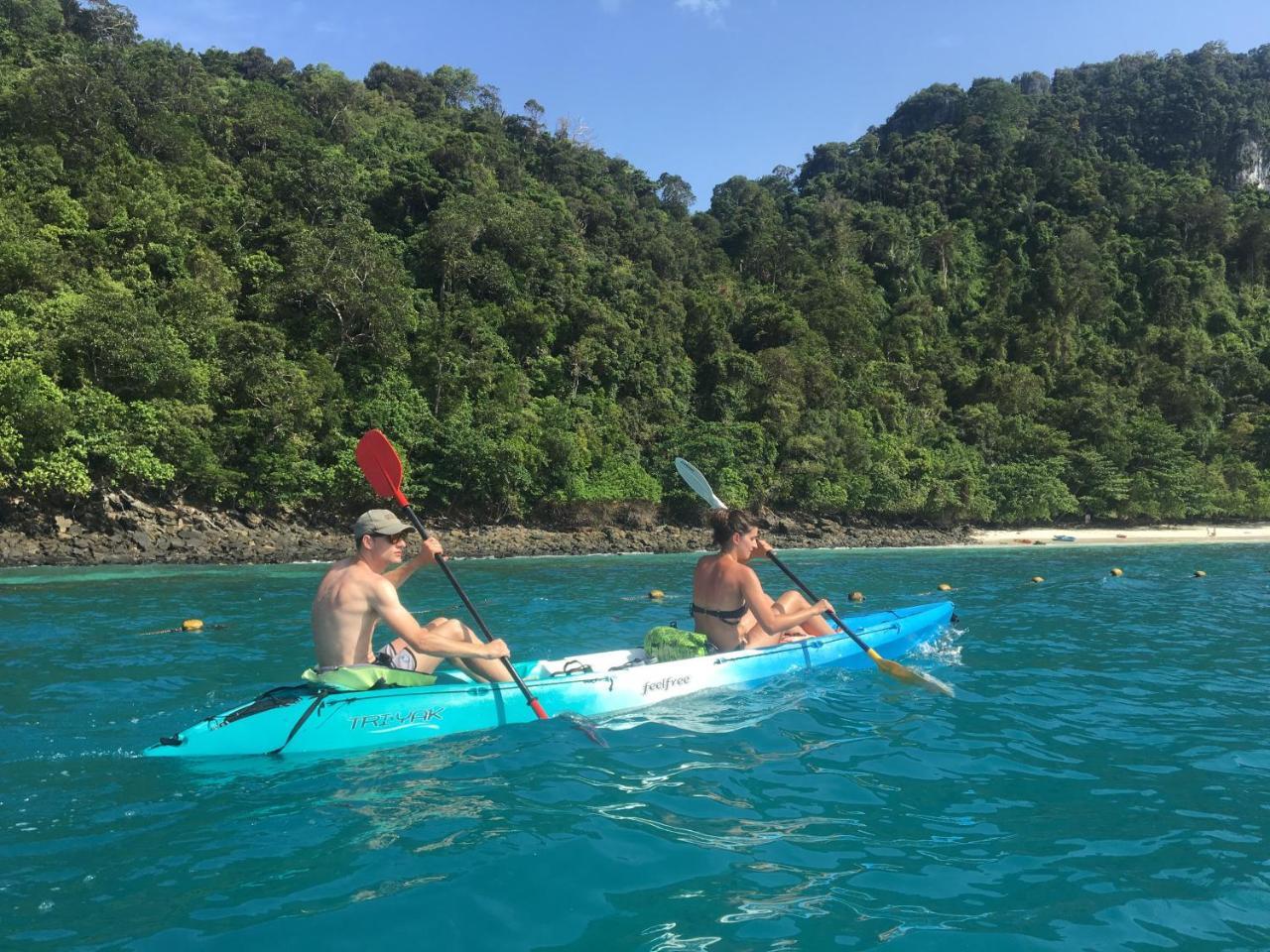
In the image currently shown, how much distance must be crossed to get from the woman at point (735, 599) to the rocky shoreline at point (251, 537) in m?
17.7

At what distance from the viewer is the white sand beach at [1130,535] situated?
32.2m

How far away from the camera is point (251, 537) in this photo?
2384 cm

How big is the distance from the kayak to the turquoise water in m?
0.14

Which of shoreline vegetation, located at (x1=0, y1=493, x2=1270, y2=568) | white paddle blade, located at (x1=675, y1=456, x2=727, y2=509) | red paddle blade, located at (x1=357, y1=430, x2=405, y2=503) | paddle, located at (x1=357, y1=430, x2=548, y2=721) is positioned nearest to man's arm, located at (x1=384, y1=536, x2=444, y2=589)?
paddle, located at (x1=357, y1=430, x2=548, y2=721)

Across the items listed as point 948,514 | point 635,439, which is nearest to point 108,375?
point 635,439

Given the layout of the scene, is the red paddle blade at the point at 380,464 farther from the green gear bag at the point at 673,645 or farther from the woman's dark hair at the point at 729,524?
the woman's dark hair at the point at 729,524

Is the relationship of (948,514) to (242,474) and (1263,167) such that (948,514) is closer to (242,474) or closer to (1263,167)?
(242,474)

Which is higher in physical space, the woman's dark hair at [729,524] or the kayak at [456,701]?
the woman's dark hair at [729,524]

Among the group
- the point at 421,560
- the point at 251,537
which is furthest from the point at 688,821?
the point at 251,537

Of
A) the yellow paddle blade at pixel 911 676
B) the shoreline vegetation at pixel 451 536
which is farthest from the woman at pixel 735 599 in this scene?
the shoreline vegetation at pixel 451 536

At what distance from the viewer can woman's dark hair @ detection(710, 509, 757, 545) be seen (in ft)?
21.5

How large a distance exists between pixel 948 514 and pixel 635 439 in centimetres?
1504

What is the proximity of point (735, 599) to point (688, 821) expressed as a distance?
9.84 ft

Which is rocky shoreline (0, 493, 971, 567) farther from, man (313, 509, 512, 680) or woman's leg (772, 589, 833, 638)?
man (313, 509, 512, 680)
